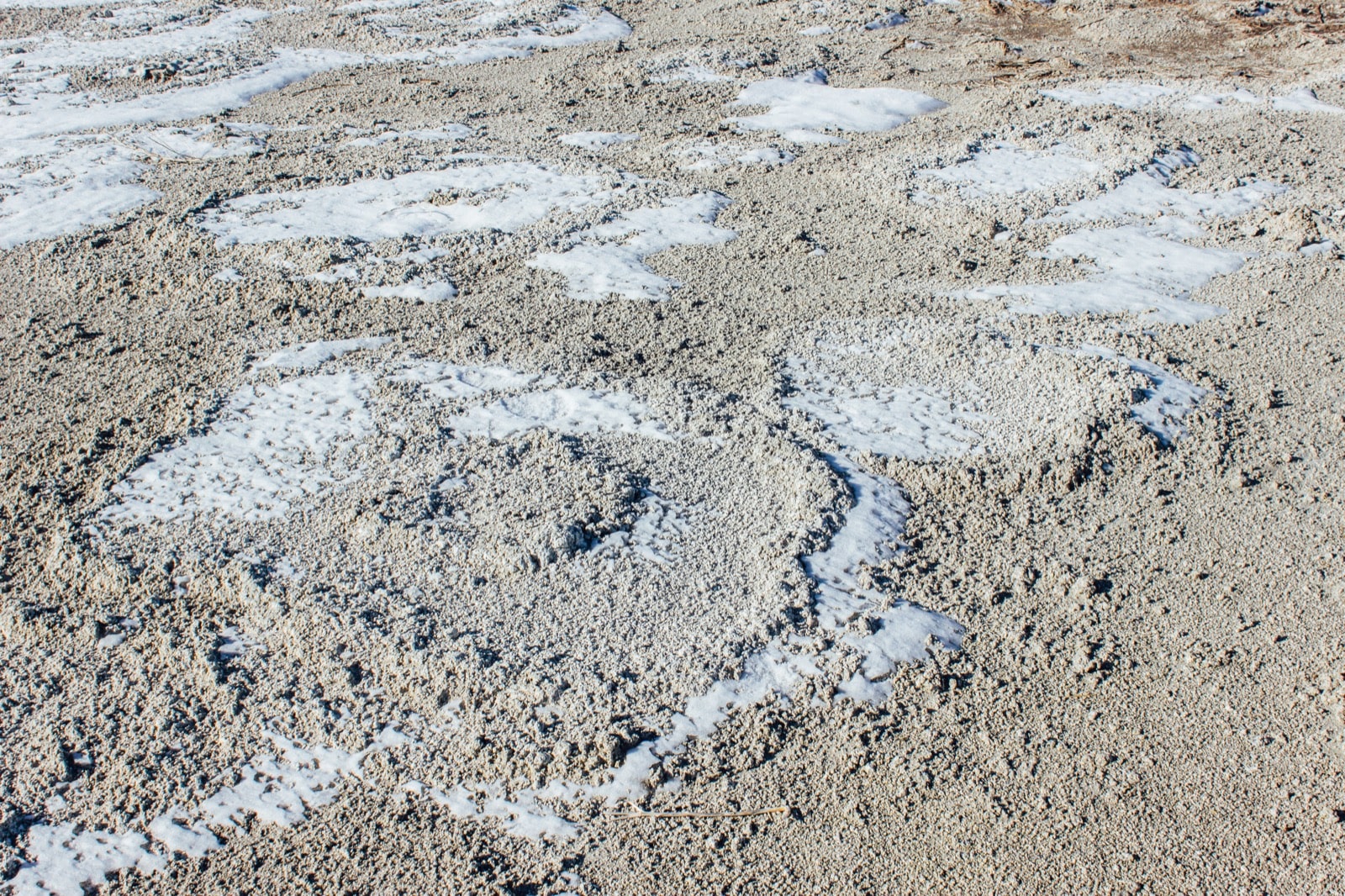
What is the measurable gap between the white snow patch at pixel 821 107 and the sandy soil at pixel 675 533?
0.46 m

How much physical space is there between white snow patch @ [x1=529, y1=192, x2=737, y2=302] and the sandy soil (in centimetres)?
2

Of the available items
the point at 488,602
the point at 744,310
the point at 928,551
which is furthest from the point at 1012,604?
the point at 744,310

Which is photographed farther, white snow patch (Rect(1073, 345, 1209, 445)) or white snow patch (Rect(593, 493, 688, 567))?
white snow patch (Rect(1073, 345, 1209, 445))

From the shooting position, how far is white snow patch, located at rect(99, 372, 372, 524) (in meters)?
2.06

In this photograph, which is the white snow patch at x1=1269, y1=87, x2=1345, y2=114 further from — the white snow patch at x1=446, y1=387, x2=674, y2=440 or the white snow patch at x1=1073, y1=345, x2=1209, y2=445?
the white snow patch at x1=446, y1=387, x2=674, y2=440

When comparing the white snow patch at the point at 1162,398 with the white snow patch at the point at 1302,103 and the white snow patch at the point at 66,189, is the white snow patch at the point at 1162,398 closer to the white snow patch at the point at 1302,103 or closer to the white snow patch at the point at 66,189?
the white snow patch at the point at 1302,103

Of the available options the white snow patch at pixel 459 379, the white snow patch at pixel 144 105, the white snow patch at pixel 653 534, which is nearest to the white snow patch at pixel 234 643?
the white snow patch at pixel 653 534

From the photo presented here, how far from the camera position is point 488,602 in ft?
6.04

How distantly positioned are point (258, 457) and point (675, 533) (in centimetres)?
89

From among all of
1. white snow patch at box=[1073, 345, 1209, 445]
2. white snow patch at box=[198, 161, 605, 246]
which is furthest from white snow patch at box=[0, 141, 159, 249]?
white snow patch at box=[1073, 345, 1209, 445]

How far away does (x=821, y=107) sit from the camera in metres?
4.38

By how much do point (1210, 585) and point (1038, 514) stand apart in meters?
0.34

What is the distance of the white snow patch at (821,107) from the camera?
4176 mm

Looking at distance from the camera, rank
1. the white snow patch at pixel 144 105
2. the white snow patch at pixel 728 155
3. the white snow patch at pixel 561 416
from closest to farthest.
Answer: the white snow patch at pixel 561 416 → the white snow patch at pixel 728 155 → the white snow patch at pixel 144 105
